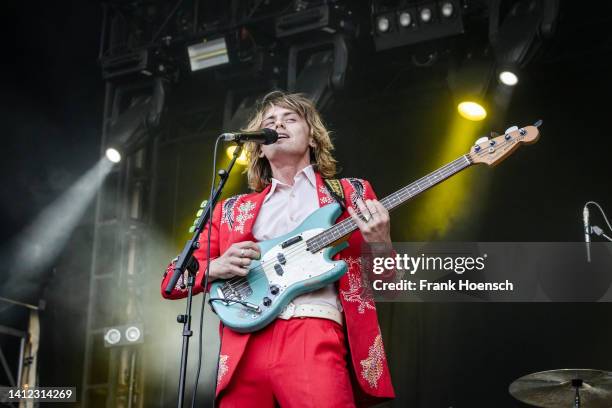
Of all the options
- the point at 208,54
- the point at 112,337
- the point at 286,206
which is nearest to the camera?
the point at 286,206

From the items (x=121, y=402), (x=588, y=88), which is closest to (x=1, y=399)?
(x=121, y=402)

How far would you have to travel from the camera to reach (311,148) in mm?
3207

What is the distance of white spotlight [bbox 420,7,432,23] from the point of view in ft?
18.7

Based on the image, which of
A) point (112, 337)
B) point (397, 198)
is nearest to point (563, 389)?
point (397, 198)

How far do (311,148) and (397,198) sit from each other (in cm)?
49

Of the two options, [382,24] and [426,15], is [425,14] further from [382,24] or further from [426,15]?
[382,24]

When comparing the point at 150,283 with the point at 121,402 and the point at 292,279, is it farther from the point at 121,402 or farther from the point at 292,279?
the point at 292,279

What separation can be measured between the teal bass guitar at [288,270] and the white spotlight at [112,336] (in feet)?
12.7

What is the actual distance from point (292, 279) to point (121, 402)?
14.5 feet

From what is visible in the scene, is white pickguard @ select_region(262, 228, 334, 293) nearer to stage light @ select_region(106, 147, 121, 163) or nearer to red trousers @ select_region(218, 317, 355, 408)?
red trousers @ select_region(218, 317, 355, 408)

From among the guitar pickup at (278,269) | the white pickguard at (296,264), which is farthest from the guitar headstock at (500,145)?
the guitar pickup at (278,269)

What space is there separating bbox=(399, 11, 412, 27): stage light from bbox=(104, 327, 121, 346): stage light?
3315 mm

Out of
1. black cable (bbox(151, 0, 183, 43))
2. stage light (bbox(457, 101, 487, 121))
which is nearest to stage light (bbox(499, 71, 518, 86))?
stage light (bbox(457, 101, 487, 121))

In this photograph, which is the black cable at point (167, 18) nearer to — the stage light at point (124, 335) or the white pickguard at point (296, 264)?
the stage light at point (124, 335)
